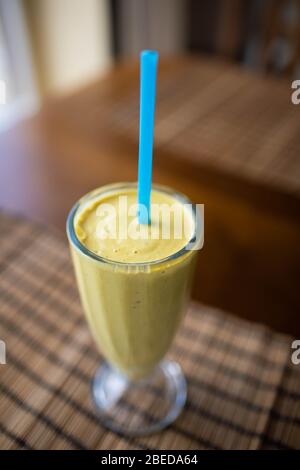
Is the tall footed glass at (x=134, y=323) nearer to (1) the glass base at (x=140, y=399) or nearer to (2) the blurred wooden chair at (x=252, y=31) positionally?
(1) the glass base at (x=140, y=399)

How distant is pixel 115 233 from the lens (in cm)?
45

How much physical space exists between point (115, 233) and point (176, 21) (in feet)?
6.54

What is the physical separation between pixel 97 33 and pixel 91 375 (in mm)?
1781

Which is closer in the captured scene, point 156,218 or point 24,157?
point 156,218

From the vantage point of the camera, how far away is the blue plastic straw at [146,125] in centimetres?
35

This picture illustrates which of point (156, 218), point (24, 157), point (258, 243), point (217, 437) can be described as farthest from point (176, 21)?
point (217, 437)

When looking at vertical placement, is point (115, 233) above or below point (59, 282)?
above

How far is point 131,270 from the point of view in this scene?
0.40 meters

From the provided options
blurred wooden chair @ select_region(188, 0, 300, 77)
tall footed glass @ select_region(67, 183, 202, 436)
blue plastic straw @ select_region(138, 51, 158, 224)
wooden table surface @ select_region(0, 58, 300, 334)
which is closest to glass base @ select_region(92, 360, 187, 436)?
tall footed glass @ select_region(67, 183, 202, 436)

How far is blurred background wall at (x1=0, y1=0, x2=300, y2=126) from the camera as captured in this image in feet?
6.01

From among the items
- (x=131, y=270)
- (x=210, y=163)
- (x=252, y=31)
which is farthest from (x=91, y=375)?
(x=252, y=31)

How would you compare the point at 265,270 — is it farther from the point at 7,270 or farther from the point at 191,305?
the point at 7,270

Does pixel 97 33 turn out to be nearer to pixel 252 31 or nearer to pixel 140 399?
pixel 252 31

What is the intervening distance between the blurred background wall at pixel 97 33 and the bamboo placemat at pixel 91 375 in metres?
1.28
